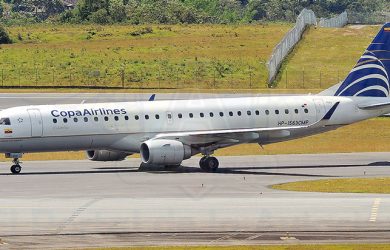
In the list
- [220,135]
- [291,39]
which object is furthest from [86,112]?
[291,39]

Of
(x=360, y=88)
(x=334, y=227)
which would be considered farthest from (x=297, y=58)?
(x=334, y=227)

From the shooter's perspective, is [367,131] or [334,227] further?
[367,131]

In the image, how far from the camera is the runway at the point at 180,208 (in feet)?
120

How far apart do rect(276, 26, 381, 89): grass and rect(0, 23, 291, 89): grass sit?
3.37 m

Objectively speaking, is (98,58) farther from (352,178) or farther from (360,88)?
(352,178)

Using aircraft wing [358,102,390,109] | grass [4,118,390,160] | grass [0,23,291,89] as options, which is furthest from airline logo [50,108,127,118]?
grass [0,23,291,89]

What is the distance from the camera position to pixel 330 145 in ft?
249

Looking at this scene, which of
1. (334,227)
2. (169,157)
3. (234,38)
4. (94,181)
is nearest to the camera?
(334,227)

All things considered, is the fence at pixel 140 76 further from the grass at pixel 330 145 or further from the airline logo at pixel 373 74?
the airline logo at pixel 373 74

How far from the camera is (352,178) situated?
55469mm

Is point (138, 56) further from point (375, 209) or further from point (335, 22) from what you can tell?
point (375, 209)

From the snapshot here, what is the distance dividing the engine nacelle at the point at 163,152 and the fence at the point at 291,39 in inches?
2222

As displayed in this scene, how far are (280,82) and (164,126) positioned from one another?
55.6 m

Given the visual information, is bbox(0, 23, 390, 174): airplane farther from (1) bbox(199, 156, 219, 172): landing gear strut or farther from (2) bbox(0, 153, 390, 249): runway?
(2) bbox(0, 153, 390, 249): runway
